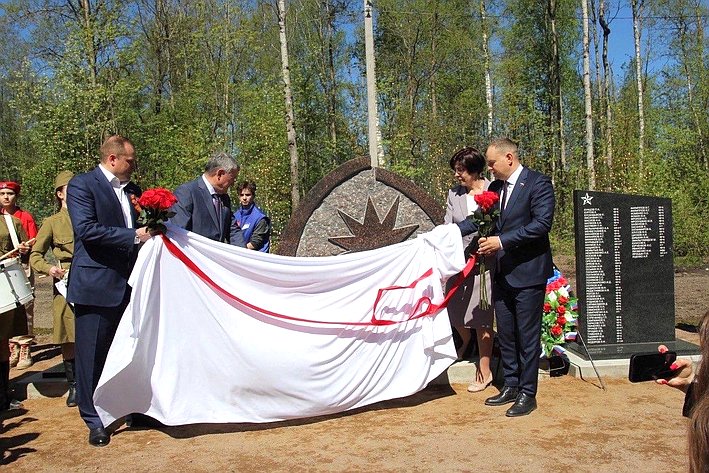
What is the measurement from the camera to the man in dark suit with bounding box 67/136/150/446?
436 cm

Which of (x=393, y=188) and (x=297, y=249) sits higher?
(x=393, y=188)

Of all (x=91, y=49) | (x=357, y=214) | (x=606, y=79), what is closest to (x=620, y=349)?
(x=357, y=214)

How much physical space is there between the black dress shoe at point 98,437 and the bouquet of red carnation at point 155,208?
4.60 feet

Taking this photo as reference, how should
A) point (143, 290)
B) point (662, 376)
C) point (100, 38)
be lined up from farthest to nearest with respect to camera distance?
1. point (100, 38)
2. point (143, 290)
3. point (662, 376)

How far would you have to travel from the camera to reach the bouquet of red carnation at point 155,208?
431cm

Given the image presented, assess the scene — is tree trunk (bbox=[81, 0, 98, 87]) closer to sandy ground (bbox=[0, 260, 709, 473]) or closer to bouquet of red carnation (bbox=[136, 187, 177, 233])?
sandy ground (bbox=[0, 260, 709, 473])

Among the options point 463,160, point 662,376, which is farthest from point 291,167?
point 662,376

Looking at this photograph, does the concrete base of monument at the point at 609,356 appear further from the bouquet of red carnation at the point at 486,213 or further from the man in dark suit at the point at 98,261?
the man in dark suit at the point at 98,261

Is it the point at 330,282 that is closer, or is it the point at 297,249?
the point at 330,282

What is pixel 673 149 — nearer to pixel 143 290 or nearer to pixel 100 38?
pixel 100 38

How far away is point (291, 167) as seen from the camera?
55.6ft

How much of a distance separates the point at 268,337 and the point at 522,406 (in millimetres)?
1907

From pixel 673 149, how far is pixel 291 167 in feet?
34.8

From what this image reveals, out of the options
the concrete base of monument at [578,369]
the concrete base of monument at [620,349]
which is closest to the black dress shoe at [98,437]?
the concrete base of monument at [578,369]
